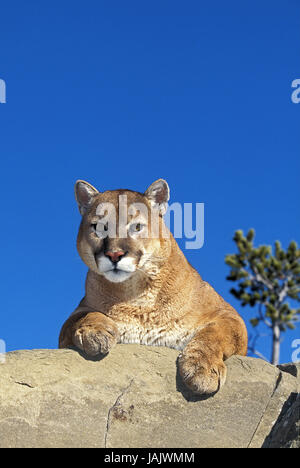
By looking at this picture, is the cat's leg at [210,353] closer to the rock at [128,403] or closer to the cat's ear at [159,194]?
the rock at [128,403]

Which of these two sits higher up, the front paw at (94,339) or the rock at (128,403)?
the front paw at (94,339)

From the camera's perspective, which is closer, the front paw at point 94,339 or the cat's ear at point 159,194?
the front paw at point 94,339

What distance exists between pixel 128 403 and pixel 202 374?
2.73 ft

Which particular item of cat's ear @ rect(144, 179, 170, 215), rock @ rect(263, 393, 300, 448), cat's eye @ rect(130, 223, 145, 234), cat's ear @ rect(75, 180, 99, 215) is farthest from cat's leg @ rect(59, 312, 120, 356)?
rock @ rect(263, 393, 300, 448)

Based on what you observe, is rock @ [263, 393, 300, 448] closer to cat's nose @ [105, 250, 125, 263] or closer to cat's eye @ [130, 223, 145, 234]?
cat's nose @ [105, 250, 125, 263]

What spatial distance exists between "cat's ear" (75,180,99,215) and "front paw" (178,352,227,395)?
2.18 meters

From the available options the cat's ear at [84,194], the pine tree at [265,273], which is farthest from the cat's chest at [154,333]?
the pine tree at [265,273]

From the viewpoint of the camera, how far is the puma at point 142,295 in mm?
6004

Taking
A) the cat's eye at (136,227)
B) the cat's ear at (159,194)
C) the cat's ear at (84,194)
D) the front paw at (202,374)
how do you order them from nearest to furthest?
the front paw at (202,374)
the cat's eye at (136,227)
the cat's ear at (159,194)
the cat's ear at (84,194)

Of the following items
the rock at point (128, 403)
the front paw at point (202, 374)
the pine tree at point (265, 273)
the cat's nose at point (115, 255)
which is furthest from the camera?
the pine tree at point (265, 273)

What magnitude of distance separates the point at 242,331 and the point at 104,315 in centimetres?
156

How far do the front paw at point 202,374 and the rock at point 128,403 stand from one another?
0.62ft

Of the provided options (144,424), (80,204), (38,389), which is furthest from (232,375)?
(80,204)

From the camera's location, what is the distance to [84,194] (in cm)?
688
